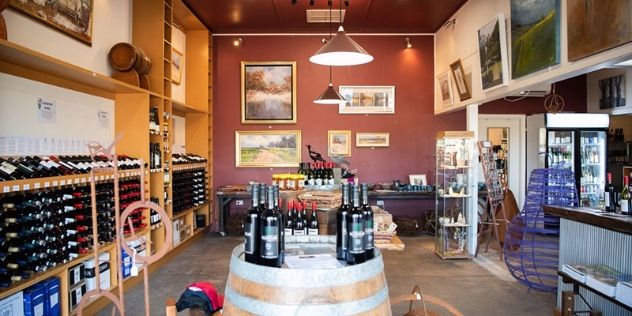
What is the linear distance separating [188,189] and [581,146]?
6920 millimetres

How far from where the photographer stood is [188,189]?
649cm

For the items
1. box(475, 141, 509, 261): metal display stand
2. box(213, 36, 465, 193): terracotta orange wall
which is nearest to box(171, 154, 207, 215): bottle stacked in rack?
box(213, 36, 465, 193): terracotta orange wall

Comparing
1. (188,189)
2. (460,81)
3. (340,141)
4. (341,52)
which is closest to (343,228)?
(341,52)

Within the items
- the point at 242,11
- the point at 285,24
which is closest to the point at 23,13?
the point at 242,11

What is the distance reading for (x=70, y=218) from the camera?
3.50 meters

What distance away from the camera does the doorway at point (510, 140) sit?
791cm

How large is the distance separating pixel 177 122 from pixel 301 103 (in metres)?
2.35

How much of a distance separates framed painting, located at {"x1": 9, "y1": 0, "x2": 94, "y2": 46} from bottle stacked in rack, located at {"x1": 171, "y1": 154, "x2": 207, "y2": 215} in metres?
2.36

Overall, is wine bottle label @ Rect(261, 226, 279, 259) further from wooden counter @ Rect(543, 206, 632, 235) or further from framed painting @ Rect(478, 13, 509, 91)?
framed painting @ Rect(478, 13, 509, 91)

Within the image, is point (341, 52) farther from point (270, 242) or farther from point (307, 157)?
point (307, 157)

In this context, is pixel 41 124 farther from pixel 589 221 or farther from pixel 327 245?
pixel 589 221

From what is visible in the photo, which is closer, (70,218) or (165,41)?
(70,218)

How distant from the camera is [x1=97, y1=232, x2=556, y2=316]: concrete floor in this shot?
3963 mm

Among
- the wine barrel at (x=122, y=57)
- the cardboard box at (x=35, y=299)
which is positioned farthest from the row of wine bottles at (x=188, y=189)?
the cardboard box at (x=35, y=299)
